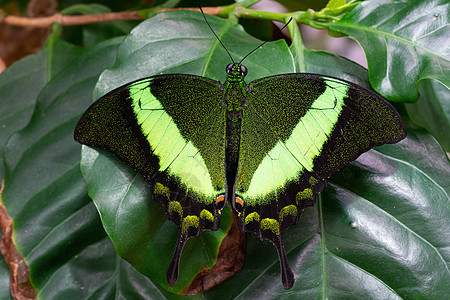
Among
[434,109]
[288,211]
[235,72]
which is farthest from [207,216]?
[434,109]

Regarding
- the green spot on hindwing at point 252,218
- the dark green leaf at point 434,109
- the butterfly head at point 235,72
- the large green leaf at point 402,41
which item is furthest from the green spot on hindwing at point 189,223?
the dark green leaf at point 434,109

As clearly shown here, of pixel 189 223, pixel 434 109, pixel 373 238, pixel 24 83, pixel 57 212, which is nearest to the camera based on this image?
pixel 189 223

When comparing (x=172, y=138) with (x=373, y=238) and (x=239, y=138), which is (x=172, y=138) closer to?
(x=239, y=138)

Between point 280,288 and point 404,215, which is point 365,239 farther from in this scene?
point 280,288

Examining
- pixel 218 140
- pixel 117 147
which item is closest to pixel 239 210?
pixel 218 140

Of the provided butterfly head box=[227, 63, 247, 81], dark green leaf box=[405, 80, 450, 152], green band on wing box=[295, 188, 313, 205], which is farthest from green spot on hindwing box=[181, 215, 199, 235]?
dark green leaf box=[405, 80, 450, 152]

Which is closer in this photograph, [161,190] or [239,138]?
[161,190]

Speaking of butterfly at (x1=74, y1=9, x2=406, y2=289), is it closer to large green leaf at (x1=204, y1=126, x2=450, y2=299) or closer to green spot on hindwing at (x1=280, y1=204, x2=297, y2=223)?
green spot on hindwing at (x1=280, y1=204, x2=297, y2=223)

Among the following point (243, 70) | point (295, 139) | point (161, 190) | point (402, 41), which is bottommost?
point (161, 190)
